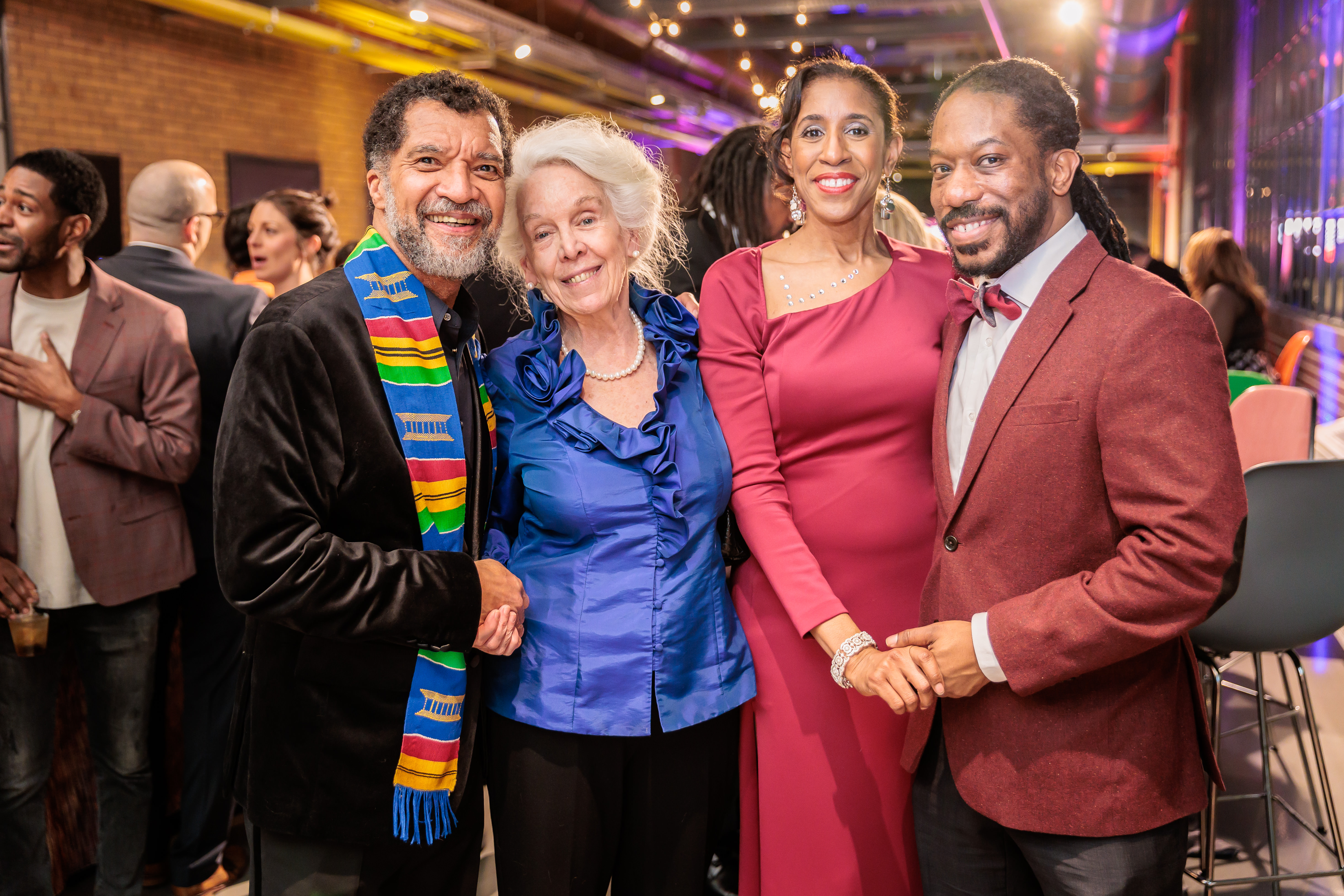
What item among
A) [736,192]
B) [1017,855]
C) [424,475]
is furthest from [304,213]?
[1017,855]

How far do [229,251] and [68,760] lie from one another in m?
2.39

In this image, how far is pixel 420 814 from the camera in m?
1.64

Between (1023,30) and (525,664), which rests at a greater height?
(1023,30)

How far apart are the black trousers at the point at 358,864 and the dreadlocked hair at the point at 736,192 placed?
238 cm

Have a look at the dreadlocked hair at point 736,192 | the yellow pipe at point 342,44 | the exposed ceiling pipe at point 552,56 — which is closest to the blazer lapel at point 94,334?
the dreadlocked hair at point 736,192

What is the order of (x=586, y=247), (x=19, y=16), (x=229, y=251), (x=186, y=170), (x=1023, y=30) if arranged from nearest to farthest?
(x=586, y=247), (x=186, y=170), (x=229, y=251), (x=19, y=16), (x=1023, y=30)

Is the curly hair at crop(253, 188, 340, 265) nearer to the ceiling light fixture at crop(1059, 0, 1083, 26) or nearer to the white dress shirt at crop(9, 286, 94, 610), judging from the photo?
the white dress shirt at crop(9, 286, 94, 610)

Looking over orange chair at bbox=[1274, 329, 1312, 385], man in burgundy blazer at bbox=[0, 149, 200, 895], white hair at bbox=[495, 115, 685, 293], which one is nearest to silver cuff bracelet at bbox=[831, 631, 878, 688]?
white hair at bbox=[495, 115, 685, 293]

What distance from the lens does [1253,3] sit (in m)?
9.31

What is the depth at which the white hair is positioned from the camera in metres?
1.93

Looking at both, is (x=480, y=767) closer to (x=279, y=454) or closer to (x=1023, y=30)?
Result: (x=279, y=454)

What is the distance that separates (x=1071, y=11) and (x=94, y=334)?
8839 millimetres

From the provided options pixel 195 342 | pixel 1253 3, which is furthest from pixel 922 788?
pixel 1253 3

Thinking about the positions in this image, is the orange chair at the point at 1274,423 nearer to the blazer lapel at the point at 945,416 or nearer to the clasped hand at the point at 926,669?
the blazer lapel at the point at 945,416
